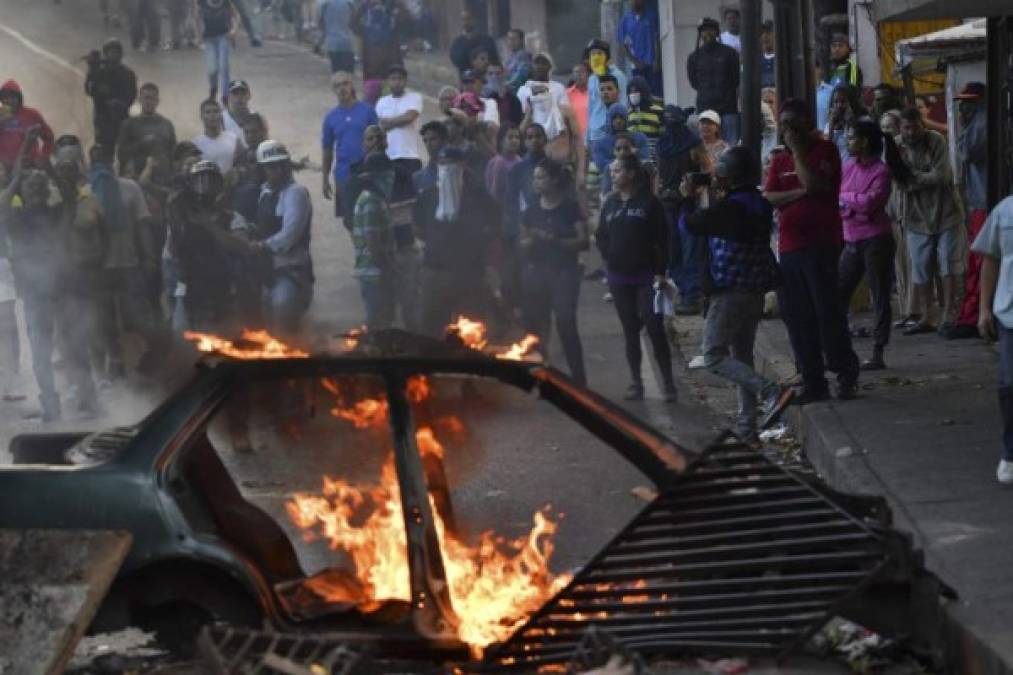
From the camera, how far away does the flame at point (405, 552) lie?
258 inches

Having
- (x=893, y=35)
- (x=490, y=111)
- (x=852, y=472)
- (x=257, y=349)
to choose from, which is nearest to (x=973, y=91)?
(x=893, y=35)

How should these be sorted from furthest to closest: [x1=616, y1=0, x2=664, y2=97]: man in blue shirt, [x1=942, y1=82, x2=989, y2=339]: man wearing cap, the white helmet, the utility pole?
[x1=616, y1=0, x2=664, y2=97]: man in blue shirt < the utility pole < [x1=942, y1=82, x2=989, y2=339]: man wearing cap < the white helmet

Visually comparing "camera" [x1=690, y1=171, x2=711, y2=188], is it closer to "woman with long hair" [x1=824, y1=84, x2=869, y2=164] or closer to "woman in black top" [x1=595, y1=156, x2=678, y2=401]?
"woman in black top" [x1=595, y1=156, x2=678, y2=401]

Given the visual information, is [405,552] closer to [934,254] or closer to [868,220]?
[868,220]

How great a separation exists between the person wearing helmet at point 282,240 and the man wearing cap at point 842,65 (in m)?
5.39

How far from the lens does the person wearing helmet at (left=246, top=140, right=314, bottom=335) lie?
13.5m

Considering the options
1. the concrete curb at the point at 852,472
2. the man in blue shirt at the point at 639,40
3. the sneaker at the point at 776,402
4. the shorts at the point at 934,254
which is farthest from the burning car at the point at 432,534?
the man in blue shirt at the point at 639,40

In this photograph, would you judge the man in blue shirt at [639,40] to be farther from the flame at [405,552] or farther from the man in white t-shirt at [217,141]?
the flame at [405,552]

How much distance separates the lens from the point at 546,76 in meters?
21.2

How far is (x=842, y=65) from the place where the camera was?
57.2 feet

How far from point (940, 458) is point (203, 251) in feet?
17.7

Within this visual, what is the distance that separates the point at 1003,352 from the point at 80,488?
14.6ft

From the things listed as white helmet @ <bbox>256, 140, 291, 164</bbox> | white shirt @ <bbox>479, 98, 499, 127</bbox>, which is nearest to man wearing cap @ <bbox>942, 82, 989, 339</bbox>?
white helmet @ <bbox>256, 140, 291, 164</bbox>

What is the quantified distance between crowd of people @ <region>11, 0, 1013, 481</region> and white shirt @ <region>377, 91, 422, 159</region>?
6.69 feet
